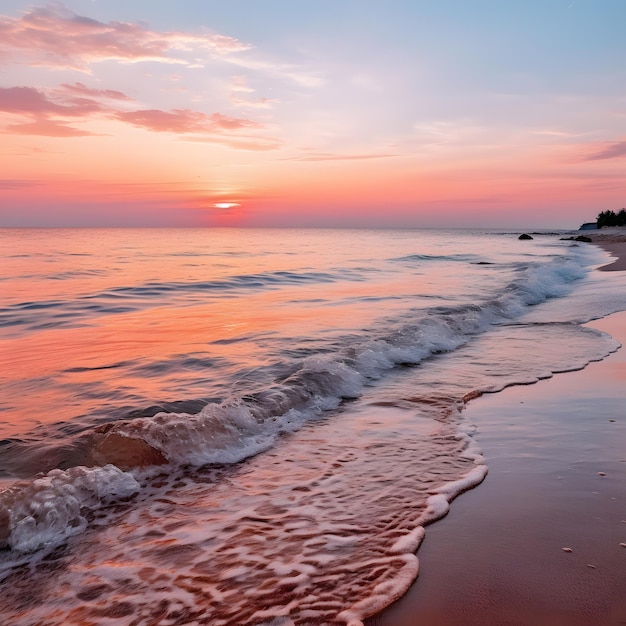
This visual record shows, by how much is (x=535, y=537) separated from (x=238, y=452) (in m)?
2.82

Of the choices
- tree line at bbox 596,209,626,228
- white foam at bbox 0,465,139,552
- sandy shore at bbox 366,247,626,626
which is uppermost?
tree line at bbox 596,209,626,228

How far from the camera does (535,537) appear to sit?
3.25m

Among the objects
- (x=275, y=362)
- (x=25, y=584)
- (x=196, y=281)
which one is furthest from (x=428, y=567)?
(x=196, y=281)

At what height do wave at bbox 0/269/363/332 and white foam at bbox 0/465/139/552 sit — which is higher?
wave at bbox 0/269/363/332

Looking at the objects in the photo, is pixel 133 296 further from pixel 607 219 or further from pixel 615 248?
pixel 607 219

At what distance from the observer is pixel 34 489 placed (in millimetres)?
4078

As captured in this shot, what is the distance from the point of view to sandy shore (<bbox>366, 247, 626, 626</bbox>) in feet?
8.61

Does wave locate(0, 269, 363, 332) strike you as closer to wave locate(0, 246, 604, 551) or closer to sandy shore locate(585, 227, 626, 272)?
wave locate(0, 246, 604, 551)

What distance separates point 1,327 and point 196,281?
9156mm

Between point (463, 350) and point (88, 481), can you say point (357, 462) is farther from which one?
point (463, 350)

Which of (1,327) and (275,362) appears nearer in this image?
(275,362)

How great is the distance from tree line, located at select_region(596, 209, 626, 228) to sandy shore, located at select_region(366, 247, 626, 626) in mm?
88114

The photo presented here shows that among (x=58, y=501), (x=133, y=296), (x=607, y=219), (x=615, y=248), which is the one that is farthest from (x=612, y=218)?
(x=58, y=501)

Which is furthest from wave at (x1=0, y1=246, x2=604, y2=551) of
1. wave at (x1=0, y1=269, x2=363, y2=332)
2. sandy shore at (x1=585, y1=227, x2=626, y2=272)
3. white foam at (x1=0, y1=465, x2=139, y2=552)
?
sandy shore at (x1=585, y1=227, x2=626, y2=272)
